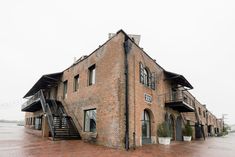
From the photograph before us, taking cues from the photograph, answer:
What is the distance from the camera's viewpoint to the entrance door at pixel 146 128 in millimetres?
11590

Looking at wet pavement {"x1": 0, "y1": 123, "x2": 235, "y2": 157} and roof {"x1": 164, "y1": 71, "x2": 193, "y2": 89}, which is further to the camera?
roof {"x1": 164, "y1": 71, "x2": 193, "y2": 89}

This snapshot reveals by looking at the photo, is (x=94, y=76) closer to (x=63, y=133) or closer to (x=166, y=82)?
(x=63, y=133)

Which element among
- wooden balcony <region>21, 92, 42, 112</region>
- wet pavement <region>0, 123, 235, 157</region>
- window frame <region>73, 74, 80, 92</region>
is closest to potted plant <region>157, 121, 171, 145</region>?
wet pavement <region>0, 123, 235, 157</region>

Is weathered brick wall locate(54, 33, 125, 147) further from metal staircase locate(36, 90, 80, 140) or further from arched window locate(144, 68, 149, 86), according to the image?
arched window locate(144, 68, 149, 86)

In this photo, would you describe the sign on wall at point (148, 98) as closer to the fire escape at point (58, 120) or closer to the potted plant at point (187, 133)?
the fire escape at point (58, 120)

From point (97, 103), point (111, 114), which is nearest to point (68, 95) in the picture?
point (97, 103)

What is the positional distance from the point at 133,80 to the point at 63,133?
20.3ft

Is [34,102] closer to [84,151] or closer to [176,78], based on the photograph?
[84,151]

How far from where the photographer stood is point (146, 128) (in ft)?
39.3

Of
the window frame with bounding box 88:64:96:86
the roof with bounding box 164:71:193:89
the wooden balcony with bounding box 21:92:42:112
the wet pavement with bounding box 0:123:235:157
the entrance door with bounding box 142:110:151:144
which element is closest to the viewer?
the wet pavement with bounding box 0:123:235:157

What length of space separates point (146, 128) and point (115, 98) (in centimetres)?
385

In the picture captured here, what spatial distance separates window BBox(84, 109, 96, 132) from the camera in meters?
11.4

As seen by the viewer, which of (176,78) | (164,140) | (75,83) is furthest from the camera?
(176,78)

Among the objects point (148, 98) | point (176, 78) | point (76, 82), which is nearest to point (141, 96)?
point (148, 98)
